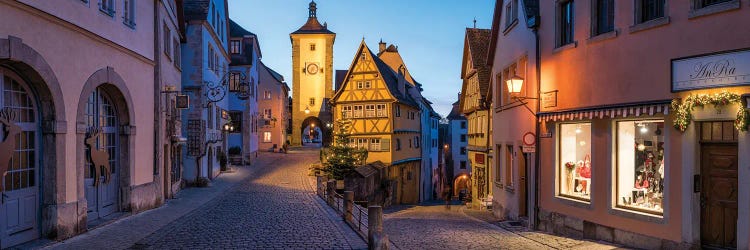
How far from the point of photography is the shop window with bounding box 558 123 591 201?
13.0 meters

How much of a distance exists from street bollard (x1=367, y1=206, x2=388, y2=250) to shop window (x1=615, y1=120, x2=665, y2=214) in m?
5.04

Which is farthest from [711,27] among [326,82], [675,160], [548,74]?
[326,82]

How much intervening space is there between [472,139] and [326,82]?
34194 millimetres

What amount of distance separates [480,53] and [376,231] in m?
19.0

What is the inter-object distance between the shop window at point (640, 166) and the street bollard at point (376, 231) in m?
5.04

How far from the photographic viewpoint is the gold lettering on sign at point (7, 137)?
9320 millimetres

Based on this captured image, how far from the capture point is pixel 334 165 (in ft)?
95.8

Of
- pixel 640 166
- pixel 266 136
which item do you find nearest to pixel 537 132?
pixel 640 166

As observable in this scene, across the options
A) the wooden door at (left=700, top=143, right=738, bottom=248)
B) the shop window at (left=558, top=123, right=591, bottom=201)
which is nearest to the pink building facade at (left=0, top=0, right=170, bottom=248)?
the shop window at (left=558, top=123, right=591, bottom=201)

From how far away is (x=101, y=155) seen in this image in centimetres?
1352

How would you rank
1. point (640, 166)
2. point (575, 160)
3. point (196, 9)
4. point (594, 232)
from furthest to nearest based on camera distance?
point (196, 9), point (575, 160), point (594, 232), point (640, 166)

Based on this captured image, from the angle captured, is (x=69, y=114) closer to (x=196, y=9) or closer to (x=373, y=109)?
(x=196, y=9)

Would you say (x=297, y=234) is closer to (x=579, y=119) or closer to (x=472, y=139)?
(x=579, y=119)

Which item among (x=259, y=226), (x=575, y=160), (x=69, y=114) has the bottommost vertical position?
(x=259, y=226)
